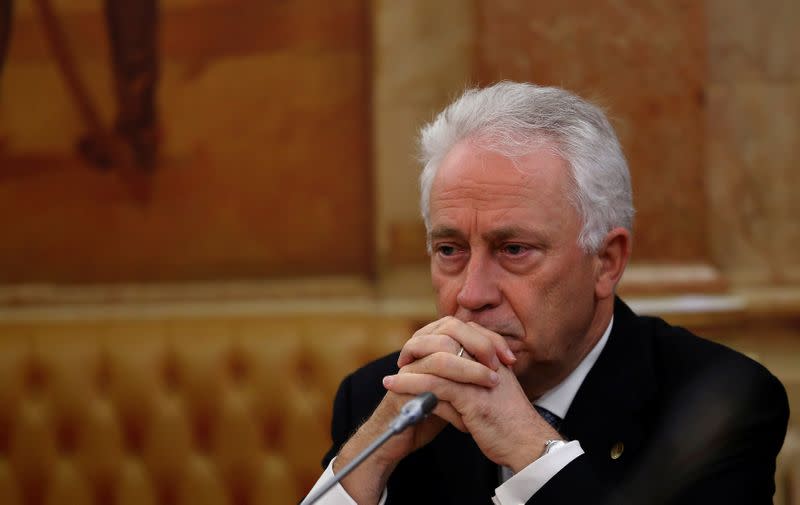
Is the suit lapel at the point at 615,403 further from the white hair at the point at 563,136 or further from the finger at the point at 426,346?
the finger at the point at 426,346

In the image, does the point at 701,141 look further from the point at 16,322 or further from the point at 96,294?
the point at 16,322

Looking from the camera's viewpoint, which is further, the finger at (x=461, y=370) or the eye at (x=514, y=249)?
the eye at (x=514, y=249)

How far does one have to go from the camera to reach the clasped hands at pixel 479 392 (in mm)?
1848

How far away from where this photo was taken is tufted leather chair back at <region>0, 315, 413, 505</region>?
12.3ft

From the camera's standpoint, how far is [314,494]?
163cm

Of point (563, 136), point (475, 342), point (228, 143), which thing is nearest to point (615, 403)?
point (475, 342)

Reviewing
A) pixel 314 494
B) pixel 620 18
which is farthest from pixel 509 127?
pixel 620 18

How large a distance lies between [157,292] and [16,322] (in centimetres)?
56

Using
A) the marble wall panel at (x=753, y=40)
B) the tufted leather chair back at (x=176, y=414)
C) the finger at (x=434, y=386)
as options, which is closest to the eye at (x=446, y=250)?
the finger at (x=434, y=386)

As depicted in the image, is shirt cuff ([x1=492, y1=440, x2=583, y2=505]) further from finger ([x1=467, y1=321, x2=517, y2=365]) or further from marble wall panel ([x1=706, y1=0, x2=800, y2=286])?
marble wall panel ([x1=706, y1=0, x2=800, y2=286])

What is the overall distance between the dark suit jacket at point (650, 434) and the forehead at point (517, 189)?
40 cm

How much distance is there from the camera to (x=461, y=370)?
186 cm

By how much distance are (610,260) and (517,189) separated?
0.99 ft

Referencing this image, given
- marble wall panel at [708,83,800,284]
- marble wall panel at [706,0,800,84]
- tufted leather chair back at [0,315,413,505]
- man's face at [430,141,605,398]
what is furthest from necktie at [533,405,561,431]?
marble wall panel at [706,0,800,84]
